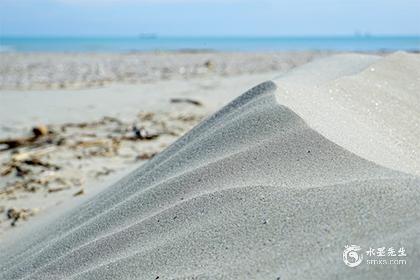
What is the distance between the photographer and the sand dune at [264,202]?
4.02ft

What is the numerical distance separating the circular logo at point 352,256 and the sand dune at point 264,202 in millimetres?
15

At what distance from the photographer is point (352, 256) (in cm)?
113

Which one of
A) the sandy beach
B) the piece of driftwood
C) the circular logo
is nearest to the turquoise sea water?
the sandy beach

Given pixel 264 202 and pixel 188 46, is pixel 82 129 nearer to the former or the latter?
pixel 264 202

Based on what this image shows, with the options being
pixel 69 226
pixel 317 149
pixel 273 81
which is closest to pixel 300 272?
pixel 317 149

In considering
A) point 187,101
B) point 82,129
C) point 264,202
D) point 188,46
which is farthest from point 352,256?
point 188,46

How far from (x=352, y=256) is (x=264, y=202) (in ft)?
1.20

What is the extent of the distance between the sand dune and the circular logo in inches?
0.6

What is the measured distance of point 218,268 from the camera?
1.27 meters

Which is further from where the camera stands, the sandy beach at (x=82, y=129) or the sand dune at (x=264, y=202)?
the sandy beach at (x=82, y=129)

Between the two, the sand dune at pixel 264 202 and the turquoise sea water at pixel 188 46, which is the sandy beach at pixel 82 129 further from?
the turquoise sea water at pixel 188 46

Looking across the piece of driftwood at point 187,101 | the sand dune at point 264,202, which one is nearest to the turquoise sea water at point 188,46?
the piece of driftwood at point 187,101

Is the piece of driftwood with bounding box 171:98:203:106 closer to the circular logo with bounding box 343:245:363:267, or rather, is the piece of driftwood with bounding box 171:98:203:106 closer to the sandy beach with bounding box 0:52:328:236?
the sandy beach with bounding box 0:52:328:236

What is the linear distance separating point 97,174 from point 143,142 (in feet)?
2.95
